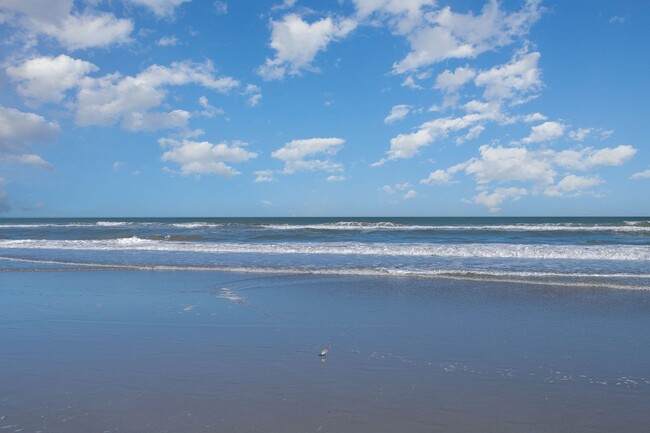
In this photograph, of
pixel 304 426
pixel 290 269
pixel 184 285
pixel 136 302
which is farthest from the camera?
pixel 290 269

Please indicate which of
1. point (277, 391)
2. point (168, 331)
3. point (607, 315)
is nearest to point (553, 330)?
point (607, 315)

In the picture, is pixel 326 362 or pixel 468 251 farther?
pixel 468 251

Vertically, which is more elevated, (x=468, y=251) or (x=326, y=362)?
(x=468, y=251)

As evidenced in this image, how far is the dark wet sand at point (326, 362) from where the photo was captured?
4008 millimetres

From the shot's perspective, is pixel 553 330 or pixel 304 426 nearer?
pixel 304 426

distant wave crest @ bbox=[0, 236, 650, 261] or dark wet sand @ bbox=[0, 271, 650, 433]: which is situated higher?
distant wave crest @ bbox=[0, 236, 650, 261]

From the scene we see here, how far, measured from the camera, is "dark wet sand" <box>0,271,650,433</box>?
13.1ft

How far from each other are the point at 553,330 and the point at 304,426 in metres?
5.03

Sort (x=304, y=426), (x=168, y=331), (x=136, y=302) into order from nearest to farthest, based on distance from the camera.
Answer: (x=304, y=426), (x=168, y=331), (x=136, y=302)

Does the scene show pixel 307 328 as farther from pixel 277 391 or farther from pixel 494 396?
pixel 494 396

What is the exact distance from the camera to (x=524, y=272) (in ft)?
43.9

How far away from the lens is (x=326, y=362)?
551cm

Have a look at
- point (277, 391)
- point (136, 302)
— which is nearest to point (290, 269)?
point (136, 302)

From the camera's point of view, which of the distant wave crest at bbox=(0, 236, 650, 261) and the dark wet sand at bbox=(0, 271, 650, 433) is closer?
the dark wet sand at bbox=(0, 271, 650, 433)
